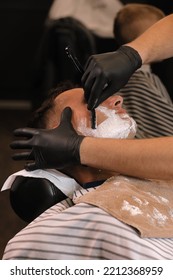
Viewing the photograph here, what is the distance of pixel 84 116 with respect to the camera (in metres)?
1.49

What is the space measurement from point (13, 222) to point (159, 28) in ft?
4.32

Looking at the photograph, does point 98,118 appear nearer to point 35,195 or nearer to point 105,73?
point 105,73

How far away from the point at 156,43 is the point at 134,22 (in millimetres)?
636

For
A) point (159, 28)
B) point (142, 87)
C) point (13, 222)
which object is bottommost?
point (13, 222)

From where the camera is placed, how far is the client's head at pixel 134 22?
7.39 ft

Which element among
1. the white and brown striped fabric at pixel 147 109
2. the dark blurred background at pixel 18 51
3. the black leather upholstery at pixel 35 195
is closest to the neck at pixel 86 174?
the black leather upholstery at pixel 35 195

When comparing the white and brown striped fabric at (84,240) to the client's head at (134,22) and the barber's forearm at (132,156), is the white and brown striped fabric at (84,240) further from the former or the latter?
the client's head at (134,22)

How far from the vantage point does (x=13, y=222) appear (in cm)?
251

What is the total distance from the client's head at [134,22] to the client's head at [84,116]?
2.52ft

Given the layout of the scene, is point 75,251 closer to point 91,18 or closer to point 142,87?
point 142,87

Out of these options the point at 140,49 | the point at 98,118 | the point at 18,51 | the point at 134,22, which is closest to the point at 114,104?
the point at 98,118

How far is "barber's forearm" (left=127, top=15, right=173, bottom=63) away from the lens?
1.64m
